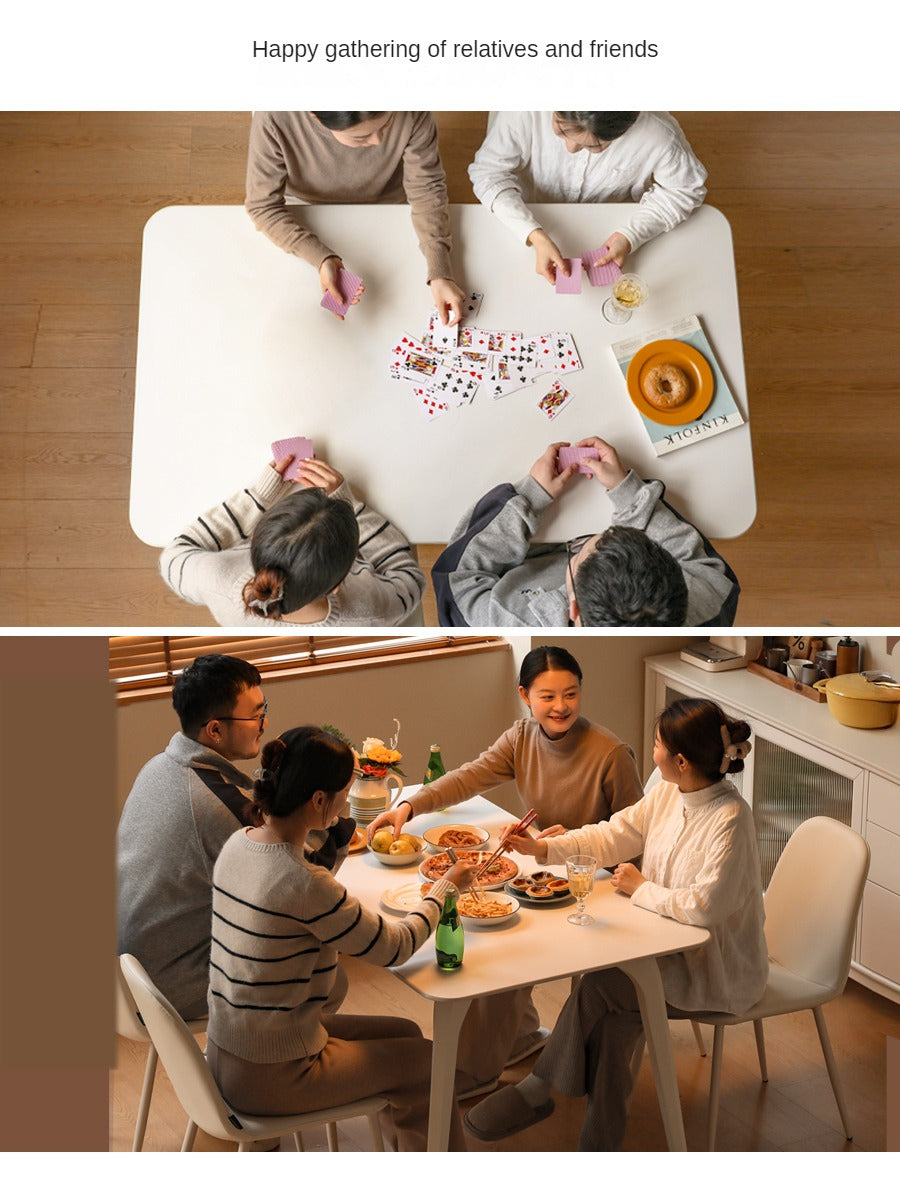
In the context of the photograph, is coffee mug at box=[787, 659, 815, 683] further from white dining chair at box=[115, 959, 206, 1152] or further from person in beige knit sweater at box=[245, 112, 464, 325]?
white dining chair at box=[115, 959, 206, 1152]

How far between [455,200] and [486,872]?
166 centimetres

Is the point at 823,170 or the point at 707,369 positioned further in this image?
the point at 823,170

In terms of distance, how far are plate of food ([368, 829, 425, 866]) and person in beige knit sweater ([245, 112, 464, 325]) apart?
0.91 metres

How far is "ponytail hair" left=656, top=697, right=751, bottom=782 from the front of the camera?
1.74m

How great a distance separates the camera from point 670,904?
1.77 m

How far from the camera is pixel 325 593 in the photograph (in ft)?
6.40

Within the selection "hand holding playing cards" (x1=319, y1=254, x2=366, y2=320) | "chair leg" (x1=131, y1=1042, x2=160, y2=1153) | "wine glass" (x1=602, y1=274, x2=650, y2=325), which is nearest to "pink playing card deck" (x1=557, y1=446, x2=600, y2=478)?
"wine glass" (x1=602, y1=274, x2=650, y2=325)

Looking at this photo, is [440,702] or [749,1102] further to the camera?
[440,702]

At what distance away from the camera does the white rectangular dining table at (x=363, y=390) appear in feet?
6.83

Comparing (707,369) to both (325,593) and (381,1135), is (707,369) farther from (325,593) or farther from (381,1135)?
(381,1135)

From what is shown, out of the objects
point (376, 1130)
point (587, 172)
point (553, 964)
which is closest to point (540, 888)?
point (553, 964)

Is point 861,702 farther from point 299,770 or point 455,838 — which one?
point 299,770
